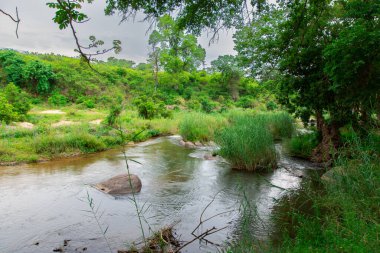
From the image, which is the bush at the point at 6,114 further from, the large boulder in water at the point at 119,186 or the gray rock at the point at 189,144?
the large boulder in water at the point at 119,186

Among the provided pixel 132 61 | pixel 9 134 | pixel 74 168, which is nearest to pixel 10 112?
pixel 9 134

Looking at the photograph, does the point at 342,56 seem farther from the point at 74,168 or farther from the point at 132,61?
the point at 132,61

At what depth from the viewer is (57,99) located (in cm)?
3019

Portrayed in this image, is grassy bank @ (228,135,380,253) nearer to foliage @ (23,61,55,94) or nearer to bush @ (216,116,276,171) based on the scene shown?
bush @ (216,116,276,171)

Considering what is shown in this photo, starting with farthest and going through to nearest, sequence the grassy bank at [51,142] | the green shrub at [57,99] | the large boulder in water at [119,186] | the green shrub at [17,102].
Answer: the green shrub at [57,99] → the green shrub at [17,102] → the grassy bank at [51,142] → the large boulder in water at [119,186]

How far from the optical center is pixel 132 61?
59.6 meters

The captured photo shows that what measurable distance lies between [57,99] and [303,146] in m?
25.0

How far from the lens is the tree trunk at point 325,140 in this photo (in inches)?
400

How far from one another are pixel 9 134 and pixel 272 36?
11391 millimetres

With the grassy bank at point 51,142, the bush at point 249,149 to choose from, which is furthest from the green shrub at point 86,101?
the bush at point 249,149

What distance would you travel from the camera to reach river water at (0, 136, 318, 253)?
532cm

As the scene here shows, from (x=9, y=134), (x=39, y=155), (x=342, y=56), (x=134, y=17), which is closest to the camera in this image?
(x=134, y=17)

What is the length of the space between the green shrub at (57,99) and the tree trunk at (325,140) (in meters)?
24.7

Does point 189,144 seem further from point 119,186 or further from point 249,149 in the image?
point 119,186
